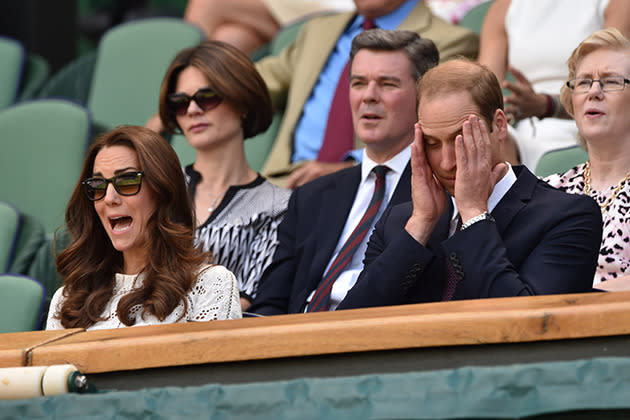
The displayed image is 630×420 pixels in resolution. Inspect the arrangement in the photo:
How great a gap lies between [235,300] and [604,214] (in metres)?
0.80

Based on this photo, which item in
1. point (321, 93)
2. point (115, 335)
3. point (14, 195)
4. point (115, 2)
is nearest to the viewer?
point (115, 335)

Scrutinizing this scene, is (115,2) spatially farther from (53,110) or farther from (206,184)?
(206,184)

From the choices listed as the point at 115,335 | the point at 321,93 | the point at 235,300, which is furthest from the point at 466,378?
the point at 321,93

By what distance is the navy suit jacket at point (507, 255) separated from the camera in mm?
1538

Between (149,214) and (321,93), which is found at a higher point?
(321,93)

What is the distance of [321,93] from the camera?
9.89 ft

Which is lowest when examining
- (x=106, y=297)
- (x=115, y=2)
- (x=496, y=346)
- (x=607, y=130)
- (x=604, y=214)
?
(x=106, y=297)

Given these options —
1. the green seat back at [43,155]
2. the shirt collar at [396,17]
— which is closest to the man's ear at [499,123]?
the shirt collar at [396,17]

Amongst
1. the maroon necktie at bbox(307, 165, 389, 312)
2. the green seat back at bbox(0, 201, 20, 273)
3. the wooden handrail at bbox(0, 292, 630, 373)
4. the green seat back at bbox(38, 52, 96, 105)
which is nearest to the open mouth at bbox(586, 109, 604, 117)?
the maroon necktie at bbox(307, 165, 389, 312)

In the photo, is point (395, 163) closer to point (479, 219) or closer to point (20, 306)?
point (479, 219)

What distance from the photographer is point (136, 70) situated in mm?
3699

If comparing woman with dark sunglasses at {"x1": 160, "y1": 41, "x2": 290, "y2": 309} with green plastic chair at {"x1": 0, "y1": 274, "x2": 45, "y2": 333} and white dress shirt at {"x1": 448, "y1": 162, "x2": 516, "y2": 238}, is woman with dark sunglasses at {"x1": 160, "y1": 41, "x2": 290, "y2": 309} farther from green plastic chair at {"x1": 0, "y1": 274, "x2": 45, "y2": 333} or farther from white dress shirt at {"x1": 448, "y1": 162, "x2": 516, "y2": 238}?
white dress shirt at {"x1": 448, "y1": 162, "x2": 516, "y2": 238}

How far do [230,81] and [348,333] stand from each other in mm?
1422

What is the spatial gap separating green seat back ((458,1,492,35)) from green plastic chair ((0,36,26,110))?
2007 mm
